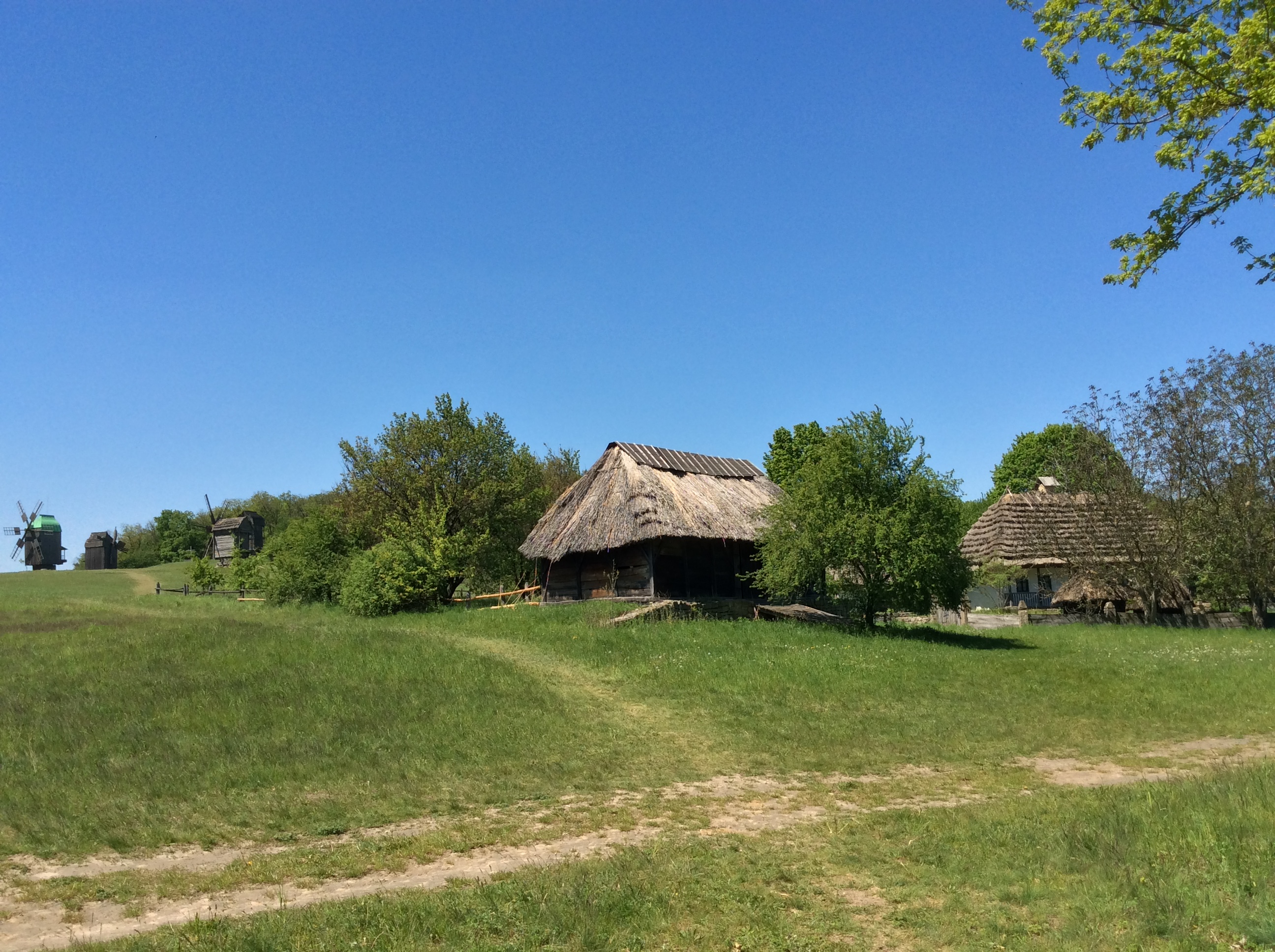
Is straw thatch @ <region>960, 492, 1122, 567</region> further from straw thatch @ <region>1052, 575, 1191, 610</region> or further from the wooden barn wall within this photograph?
the wooden barn wall

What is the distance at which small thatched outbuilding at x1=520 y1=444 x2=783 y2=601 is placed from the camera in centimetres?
2845

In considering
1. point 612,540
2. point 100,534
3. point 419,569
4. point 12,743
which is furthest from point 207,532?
point 12,743

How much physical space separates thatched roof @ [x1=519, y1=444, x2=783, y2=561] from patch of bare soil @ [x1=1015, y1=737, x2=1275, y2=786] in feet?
50.0

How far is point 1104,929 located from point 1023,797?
15.6 ft

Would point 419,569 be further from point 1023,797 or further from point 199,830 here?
point 1023,797

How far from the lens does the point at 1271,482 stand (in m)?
31.2

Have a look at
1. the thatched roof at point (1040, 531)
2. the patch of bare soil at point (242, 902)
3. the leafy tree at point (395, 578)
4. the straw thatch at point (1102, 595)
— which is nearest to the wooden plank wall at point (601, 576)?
the leafy tree at point (395, 578)

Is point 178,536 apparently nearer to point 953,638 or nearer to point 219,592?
point 219,592

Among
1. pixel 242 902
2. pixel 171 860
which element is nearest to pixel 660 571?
pixel 171 860

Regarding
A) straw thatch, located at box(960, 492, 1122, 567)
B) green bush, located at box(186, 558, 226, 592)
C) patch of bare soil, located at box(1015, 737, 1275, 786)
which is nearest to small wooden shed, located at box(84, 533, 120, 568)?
green bush, located at box(186, 558, 226, 592)

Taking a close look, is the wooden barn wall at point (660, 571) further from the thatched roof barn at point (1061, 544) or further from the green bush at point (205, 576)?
the green bush at point (205, 576)

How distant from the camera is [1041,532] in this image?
37312 millimetres

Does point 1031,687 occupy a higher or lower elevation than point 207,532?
lower

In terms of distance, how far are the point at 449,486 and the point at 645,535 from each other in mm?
13505
